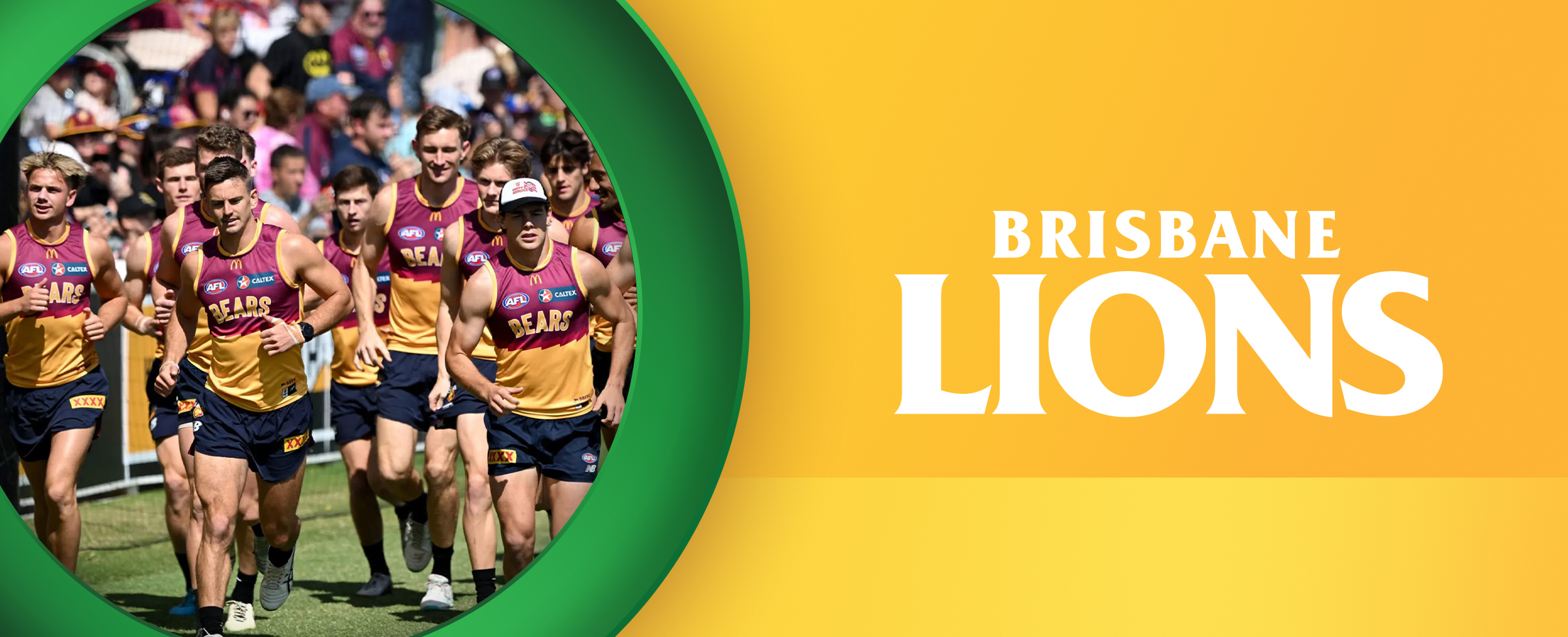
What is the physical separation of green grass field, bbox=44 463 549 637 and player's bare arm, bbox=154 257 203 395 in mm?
680

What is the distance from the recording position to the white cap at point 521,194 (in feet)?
15.5

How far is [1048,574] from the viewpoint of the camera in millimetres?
3502

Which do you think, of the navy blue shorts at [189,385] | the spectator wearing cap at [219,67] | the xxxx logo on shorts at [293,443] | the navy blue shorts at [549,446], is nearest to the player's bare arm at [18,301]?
the navy blue shorts at [189,385]

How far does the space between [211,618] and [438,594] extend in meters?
1.22

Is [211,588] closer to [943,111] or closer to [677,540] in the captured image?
[677,540]

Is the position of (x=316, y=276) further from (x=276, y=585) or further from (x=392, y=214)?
(x=276, y=585)

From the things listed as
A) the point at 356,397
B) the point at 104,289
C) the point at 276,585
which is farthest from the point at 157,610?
the point at 104,289

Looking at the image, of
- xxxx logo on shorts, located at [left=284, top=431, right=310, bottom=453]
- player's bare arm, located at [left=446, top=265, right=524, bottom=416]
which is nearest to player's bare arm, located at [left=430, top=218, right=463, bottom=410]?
player's bare arm, located at [left=446, top=265, right=524, bottom=416]

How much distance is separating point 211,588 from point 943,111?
266 centimetres

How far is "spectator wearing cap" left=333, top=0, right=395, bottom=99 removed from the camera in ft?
33.4

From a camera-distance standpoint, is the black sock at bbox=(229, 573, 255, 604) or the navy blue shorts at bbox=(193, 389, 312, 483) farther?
the black sock at bbox=(229, 573, 255, 604)

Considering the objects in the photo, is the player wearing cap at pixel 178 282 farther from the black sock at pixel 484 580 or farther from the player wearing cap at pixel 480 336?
the black sock at pixel 484 580

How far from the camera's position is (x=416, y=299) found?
597 cm

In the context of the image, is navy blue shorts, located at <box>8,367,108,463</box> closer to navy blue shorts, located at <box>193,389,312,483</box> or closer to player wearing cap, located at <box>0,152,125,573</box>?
player wearing cap, located at <box>0,152,125,573</box>
